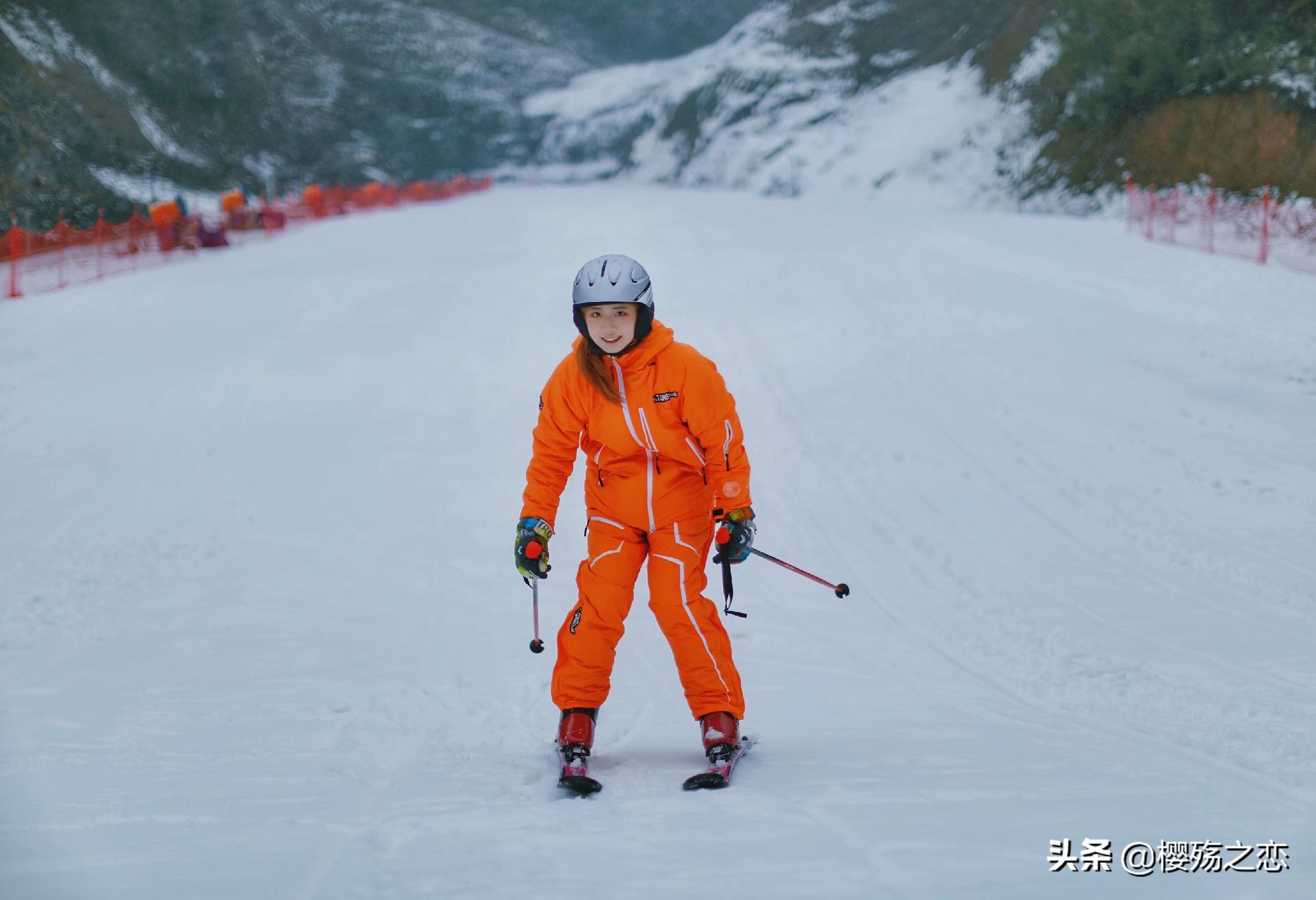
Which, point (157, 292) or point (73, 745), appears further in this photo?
point (157, 292)

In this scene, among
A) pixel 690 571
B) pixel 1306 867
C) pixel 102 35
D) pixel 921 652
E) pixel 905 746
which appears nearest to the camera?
pixel 1306 867

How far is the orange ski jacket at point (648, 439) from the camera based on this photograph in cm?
414

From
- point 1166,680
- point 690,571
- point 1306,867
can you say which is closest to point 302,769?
point 690,571

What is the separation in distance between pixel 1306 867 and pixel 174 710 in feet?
15.1

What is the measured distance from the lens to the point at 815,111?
4131 cm

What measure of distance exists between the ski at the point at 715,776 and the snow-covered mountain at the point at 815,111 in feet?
90.2

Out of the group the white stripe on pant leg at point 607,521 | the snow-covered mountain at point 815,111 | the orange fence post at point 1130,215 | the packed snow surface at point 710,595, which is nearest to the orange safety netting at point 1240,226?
the orange fence post at point 1130,215

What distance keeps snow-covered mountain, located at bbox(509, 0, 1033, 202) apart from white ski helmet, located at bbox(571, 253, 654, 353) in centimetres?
2716

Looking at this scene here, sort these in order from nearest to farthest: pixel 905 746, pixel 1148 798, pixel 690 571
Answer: pixel 1148 798 → pixel 690 571 → pixel 905 746

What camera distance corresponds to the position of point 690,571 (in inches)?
167

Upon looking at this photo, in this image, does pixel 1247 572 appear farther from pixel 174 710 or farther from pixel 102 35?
pixel 102 35

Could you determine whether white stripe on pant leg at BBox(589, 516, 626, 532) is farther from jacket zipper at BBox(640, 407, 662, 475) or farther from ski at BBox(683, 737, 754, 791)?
ski at BBox(683, 737, 754, 791)

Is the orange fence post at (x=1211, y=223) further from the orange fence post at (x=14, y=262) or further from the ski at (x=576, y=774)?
the orange fence post at (x=14, y=262)

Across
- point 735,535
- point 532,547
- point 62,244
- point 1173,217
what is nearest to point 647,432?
point 735,535
